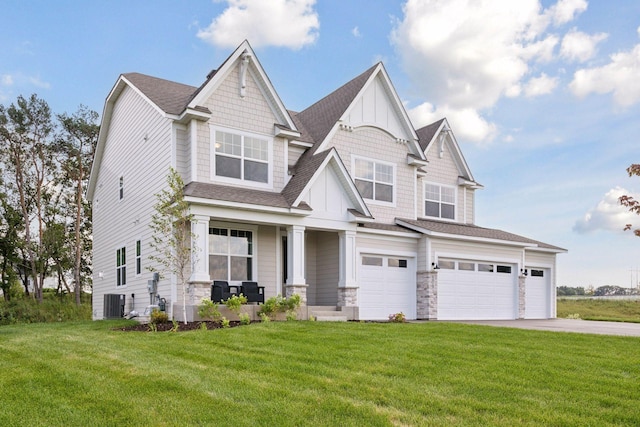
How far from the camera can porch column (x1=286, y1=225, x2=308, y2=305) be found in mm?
16234

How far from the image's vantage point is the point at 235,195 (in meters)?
15.6

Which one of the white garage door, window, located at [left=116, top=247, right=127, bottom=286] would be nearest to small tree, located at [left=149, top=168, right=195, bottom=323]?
window, located at [left=116, top=247, right=127, bottom=286]

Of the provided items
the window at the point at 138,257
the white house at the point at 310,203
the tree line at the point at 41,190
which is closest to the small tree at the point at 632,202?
the white house at the point at 310,203

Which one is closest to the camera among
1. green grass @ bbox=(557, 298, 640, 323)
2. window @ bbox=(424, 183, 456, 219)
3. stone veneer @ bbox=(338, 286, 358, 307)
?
stone veneer @ bbox=(338, 286, 358, 307)

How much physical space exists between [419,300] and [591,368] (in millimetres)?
11831

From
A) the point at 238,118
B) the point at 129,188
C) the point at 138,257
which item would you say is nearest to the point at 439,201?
the point at 238,118

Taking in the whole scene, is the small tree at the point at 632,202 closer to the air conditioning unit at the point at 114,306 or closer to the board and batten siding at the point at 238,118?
the board and batten siding at the point at 238,118

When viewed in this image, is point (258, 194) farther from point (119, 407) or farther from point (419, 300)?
point (119, 407)

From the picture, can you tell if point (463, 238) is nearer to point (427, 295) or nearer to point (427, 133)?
point (427, 295)

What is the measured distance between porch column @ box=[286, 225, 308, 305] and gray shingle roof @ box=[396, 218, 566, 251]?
507cm

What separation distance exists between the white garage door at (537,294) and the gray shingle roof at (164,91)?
15632 millimetres

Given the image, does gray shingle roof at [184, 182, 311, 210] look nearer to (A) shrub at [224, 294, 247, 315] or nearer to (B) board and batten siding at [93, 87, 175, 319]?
(B) board and batten siding at [93, 87, 175, 319]

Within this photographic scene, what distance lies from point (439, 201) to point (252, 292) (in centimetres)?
1029

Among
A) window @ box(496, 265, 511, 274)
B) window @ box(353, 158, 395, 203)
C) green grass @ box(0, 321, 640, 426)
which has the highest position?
window @ box(353, 158, 395, 203)
